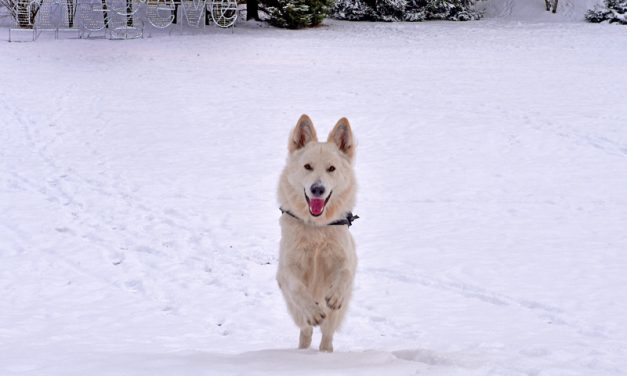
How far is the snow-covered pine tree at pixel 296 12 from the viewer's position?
1067 inches

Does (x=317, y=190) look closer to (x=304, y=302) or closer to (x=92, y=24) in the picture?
(x=304, y=302)

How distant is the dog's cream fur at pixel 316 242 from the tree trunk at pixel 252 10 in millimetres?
26270

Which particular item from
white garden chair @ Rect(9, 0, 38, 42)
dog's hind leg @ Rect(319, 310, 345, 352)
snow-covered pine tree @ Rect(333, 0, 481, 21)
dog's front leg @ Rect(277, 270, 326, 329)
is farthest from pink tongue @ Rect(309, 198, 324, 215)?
snow-covered pine tree @ Rect(333, 0, 481, 21)

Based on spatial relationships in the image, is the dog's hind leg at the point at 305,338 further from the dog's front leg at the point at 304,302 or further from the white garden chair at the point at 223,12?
the white garden chair at the point at 223,12

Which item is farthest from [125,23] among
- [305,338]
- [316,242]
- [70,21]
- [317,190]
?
[317,190]

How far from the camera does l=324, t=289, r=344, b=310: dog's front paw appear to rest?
4.20 metres

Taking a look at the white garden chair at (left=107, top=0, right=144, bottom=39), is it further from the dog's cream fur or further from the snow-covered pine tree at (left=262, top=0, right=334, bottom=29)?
the dog's cream fur

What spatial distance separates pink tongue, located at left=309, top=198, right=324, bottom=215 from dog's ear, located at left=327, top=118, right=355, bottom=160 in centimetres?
49

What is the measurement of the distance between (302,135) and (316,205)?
1.86ft

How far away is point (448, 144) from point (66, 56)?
12.7 m

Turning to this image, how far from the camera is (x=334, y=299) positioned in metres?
4.20

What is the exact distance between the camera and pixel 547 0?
31969 mm

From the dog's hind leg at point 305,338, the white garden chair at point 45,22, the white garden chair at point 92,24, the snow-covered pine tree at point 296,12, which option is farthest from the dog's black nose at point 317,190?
the snow-covered pine tree at point 296,12

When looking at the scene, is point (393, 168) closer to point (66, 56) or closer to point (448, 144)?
point (448, 144)
